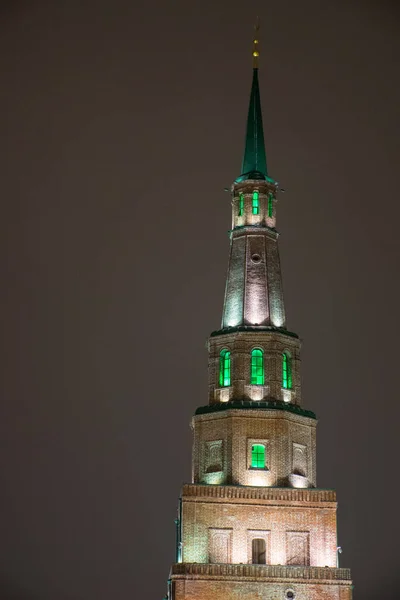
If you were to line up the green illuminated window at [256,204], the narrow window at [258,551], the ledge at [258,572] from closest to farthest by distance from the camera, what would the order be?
the ledge at [258,572], the narrow window at [258,551], the green illuminated window at [256,204]

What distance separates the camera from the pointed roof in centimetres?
8544

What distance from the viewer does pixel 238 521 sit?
7619 cm

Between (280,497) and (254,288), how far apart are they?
12.4 metres

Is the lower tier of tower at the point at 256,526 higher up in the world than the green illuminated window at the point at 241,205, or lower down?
lower down

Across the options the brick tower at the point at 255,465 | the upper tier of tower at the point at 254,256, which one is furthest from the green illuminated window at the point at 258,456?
the upper tier of tower at the point at 254,256

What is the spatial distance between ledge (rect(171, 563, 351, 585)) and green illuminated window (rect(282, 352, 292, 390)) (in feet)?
35.1

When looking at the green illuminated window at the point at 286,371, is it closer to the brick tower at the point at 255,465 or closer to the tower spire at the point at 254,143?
the brick tower at the point at 255,465

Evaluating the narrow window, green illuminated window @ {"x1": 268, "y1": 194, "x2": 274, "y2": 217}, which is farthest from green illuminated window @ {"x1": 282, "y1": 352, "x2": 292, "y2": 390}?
the narrow window

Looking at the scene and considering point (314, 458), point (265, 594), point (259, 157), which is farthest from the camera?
point (259, 157)

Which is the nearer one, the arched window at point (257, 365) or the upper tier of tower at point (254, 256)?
the arched window at point (257, 365)

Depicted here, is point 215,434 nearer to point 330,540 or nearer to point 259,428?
point 259,428

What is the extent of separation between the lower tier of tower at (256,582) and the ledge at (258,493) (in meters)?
3.75

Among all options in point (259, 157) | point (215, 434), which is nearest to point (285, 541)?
point (215, 434)

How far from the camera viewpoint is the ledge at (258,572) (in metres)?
74.4
